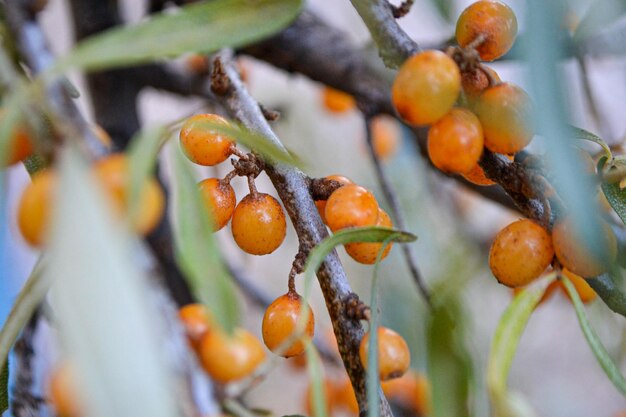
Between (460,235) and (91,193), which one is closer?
(91,193)

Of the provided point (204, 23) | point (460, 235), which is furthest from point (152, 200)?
point (460, 235)

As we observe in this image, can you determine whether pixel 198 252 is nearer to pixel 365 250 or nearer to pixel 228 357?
pixel 365 250

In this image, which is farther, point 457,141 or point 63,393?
point 63,393

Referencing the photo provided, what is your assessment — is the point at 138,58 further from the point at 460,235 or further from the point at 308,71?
the point at 460,235

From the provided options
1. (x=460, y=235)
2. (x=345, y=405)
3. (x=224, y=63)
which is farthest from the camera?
(x=460, y=235)

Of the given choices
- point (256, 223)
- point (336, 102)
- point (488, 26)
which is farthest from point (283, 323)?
point (336, 102)

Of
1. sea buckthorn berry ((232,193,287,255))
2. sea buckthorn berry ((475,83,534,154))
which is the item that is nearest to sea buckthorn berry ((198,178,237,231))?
sea buckthorn berry ((232,193,287,255))

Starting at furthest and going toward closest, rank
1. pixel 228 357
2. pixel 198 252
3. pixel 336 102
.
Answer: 1. pixel 336 102
2. pixel 228 357
3. pixel 198 252

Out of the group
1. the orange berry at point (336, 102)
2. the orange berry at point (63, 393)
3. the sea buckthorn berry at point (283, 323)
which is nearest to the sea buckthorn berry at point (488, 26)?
the sea buckthorn berry at point (283, 323)

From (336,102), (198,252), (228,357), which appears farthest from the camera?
(336,102)
